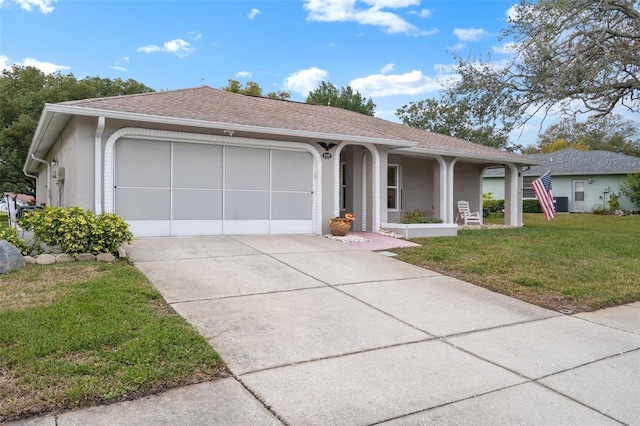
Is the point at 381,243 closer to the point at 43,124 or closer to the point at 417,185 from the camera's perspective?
the point at 417,185

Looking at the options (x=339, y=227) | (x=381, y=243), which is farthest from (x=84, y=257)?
(x=381, y=243)

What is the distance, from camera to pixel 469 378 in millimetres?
3701

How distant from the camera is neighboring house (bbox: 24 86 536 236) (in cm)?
929

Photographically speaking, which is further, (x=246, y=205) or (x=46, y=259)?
(x=246, y=205)

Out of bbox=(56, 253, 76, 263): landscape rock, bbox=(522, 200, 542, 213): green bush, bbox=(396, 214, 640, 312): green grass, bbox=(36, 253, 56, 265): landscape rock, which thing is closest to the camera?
bbox=(396, 214, 640, 312): green grass

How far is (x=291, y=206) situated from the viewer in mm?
11609

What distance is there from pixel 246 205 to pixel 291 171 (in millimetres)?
1493

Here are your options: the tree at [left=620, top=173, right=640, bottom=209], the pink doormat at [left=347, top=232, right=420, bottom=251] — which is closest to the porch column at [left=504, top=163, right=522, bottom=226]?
the pink doormat at [left=347, top=232, right=420, bottom=251]

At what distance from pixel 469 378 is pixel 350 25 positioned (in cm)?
1706

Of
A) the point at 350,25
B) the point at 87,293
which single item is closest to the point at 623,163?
the point at 350,25

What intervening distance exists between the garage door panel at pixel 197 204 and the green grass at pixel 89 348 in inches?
179

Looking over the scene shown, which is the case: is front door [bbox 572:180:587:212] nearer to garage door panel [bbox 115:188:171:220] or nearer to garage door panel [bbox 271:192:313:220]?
garage door panel [bbox 271:192:313:220]

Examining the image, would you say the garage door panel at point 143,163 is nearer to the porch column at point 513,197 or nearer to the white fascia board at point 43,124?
the white fascia board at point 43,124

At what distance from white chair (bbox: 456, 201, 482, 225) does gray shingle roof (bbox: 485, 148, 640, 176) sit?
38.3 ft
